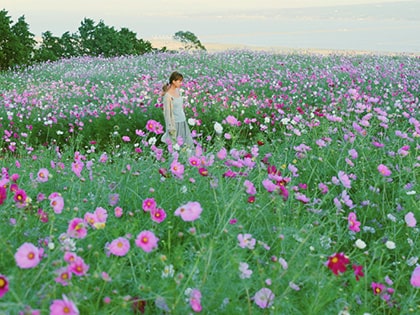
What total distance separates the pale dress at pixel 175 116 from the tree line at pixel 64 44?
1428 cm

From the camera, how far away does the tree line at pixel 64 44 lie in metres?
20.8

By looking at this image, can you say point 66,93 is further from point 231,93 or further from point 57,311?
point 57,311

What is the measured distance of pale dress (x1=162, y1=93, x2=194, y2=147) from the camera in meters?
7.24

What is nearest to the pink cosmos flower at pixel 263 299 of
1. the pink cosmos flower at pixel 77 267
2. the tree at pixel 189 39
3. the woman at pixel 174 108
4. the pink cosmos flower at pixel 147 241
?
the pink cosmos flower at pixel 147 241

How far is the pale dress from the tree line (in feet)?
46.8

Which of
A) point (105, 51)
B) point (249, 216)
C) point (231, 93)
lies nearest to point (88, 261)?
point (249, 216)

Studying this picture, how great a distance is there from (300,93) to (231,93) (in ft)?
4.52

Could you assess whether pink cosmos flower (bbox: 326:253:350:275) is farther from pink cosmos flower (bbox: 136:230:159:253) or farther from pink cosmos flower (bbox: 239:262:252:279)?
pink cosmos flower (bbox: 136:230:159:253)

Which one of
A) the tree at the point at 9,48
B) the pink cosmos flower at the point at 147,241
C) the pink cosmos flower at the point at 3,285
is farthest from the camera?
the tree at the point at 9,48

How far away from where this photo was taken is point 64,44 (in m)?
25.2

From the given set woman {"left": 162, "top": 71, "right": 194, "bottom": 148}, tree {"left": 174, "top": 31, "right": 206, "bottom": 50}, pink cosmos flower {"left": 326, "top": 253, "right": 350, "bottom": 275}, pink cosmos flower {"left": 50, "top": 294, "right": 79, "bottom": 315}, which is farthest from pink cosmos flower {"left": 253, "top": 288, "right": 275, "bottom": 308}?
tree {"left": 174, "top": 31, "right": 206, "bottom": 50}

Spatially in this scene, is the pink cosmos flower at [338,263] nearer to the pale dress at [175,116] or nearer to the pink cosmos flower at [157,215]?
the pink cosmos flower at [157,215]

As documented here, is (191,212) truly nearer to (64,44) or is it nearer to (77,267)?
(77,267)

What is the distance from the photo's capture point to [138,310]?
8.76 feet
